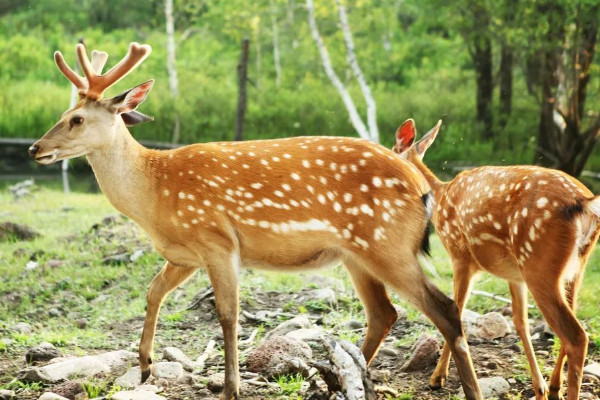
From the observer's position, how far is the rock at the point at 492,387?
499cm

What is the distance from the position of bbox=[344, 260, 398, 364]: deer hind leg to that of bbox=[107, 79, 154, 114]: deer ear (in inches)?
61.4

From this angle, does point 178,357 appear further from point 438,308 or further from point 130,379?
point 438,308

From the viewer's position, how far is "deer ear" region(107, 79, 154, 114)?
5051 mm

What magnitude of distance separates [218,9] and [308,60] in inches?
140

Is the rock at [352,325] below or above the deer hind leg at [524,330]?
below

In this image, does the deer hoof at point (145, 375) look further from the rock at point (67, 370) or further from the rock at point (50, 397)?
the rock at point (50, 397)

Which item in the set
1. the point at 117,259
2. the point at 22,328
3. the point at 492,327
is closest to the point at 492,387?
the point at 492,327

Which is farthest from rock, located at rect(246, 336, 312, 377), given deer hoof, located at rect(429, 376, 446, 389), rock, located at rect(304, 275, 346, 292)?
rock, located at rect(304, 275, 346, 292)

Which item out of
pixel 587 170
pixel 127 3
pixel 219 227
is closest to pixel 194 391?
pixel 219 227

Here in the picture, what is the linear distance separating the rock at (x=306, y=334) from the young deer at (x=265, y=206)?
0.74 m

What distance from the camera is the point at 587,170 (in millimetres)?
17750

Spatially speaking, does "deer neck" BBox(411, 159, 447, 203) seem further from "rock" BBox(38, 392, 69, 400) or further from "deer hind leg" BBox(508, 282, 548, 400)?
"rock" BBox(38, 392, 69, 400)

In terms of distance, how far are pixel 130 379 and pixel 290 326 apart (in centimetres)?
135

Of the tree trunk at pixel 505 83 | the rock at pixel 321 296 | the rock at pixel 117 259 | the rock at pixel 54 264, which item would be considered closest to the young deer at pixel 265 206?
the rock at pixel 321 296
